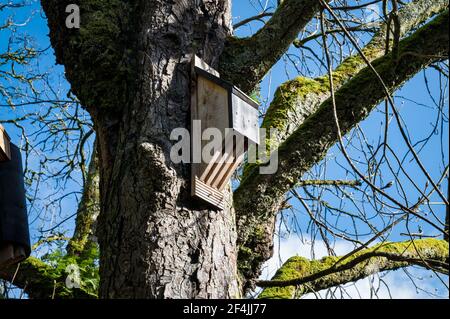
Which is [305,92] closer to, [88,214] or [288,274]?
[288,274]

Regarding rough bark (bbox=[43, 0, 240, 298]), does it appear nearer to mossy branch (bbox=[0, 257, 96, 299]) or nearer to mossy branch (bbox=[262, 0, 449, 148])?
mossy branch (bbox=[262, 0, 449, 148])

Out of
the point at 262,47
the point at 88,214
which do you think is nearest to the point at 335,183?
the point at 262,47

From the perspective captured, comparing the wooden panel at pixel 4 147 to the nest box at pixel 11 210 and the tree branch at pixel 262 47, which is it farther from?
the tree branch at pixel 262 47

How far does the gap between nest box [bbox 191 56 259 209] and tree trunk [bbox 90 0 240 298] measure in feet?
0.17

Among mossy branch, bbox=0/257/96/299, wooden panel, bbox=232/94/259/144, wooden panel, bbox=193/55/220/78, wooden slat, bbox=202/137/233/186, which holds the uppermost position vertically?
wooden panel, bbox=193/55/220/78

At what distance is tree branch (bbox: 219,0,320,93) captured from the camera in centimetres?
308

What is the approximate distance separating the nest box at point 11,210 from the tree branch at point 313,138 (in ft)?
3.11

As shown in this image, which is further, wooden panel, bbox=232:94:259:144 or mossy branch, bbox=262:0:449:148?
mossy branch, bbox=262:0:449:148

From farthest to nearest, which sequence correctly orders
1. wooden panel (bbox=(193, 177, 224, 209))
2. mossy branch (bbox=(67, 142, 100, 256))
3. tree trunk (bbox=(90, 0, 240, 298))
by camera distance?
mossy branch (bbox=(67, 142, 100, 256))
wooden panel (bbox=(193, 177, 224, 209))
tree trunk (bbox=(90, 0, 240, 298))

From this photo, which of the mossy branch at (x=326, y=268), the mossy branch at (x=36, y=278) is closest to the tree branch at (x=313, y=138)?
the mossy branch at (x=326, y=268)

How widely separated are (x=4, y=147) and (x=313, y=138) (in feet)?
4.49

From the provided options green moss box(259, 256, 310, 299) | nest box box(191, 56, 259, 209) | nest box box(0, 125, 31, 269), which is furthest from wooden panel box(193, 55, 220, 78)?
green moss box(259, 256, 310, 299)

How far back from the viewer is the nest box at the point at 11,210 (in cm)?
288
